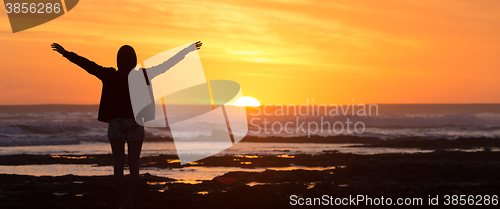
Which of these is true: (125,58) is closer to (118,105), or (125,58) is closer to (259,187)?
(118,105)

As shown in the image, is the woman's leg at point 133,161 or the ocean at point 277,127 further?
the ocean at point 277,127

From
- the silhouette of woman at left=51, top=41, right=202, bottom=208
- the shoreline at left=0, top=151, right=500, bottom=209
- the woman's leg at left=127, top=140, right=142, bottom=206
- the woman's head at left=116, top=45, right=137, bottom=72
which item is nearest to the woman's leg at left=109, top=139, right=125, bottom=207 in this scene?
the silhouette of woman at left=51, top=41, right=202, bottom=208

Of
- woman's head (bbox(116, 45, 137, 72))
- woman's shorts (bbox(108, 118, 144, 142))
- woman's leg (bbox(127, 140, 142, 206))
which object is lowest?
woman's leg (bbox(127, 140, 142, 206))

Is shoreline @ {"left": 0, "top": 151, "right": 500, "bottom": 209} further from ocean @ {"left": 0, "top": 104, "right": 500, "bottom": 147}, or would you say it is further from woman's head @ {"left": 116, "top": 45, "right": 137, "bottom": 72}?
ocean @ {"left": 0, "top": 104, "right": 500, "bottom": 147}

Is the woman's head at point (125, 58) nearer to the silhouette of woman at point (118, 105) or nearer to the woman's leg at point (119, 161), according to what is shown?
the silhouette of woman at point (118, 105)

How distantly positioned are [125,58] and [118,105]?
2.03 feet

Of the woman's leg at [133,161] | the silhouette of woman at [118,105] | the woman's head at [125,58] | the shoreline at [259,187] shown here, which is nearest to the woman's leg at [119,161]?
the silhouette of woman at [118,105]

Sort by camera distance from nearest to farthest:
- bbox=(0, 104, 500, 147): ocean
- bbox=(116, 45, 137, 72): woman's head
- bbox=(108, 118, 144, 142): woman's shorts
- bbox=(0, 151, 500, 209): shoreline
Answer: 1. bbox=(108, 118, 144, 142): woman's shorts
2. bbox=(116, 45, 137, 72): woman's head
3. bbox=(0, 151, 500, 209): shoreline
4. bbox=(0, 104, 500, 147): ocean

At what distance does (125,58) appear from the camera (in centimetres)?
618

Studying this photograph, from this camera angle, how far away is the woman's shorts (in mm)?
6039

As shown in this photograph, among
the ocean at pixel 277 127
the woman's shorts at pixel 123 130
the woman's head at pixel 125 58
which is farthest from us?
the ocean at pixel 277 127

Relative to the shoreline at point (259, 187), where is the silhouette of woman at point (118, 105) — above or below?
above

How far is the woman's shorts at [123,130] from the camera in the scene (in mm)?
6039

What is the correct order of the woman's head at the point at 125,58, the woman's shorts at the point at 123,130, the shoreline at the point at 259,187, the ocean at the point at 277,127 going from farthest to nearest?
the ocean at the point at 277,127, the shoreline at the point at 259,187, the woman's head at the point at 125,58, the woman's shorts at the point at 123,130
